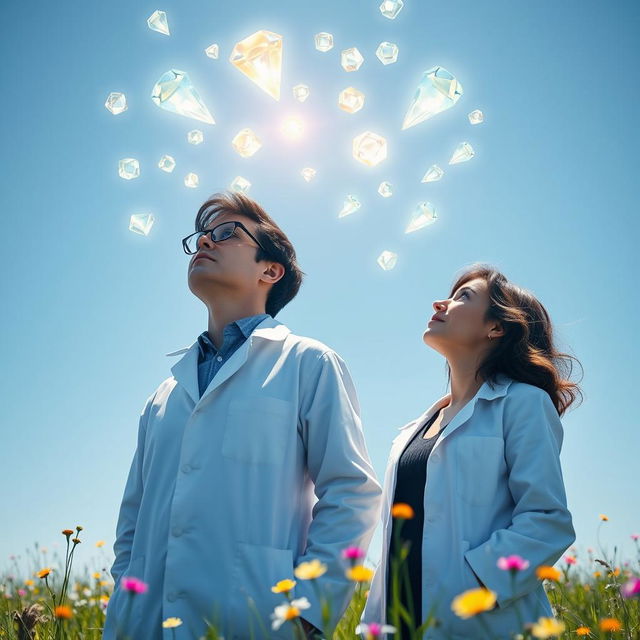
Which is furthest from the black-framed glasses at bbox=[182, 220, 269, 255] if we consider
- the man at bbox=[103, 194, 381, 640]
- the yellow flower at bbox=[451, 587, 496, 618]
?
the yellow flower at bbox=[451, 587, 496, 618]

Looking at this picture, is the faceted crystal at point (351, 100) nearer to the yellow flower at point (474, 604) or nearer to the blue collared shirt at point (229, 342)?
the blue collared shirt at point (229, 342)

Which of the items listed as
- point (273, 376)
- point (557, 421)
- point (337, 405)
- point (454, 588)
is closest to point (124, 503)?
point (273, 376)

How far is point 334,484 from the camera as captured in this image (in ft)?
8.23

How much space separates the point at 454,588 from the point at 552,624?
137cm

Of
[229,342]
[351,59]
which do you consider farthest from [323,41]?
[229,342]

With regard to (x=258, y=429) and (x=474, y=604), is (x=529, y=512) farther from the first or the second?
(x=474, y=604)

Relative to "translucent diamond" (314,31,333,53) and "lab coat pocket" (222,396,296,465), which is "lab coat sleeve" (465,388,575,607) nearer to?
"lab coat pocket" (222,396,296,465)

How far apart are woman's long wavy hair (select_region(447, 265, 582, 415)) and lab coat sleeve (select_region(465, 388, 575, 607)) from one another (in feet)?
1.13

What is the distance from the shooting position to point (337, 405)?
265cm

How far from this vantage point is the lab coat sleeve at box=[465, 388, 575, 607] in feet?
7.66

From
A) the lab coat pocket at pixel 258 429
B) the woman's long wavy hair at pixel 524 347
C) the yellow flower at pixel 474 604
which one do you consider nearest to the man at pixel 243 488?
the lab coat pocket at pixel 258 429

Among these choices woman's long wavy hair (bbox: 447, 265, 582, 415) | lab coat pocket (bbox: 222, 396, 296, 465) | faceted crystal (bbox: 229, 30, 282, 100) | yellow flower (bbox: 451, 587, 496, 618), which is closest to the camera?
yellow flower (bbox: 451, 587, 496, 618)

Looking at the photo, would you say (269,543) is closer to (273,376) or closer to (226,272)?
(273,376)

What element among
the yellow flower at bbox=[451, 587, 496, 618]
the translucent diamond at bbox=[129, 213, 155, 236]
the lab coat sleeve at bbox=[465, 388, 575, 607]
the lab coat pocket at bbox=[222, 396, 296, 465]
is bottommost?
the yellow flower at bbox=[451, 587, 496, 618]
